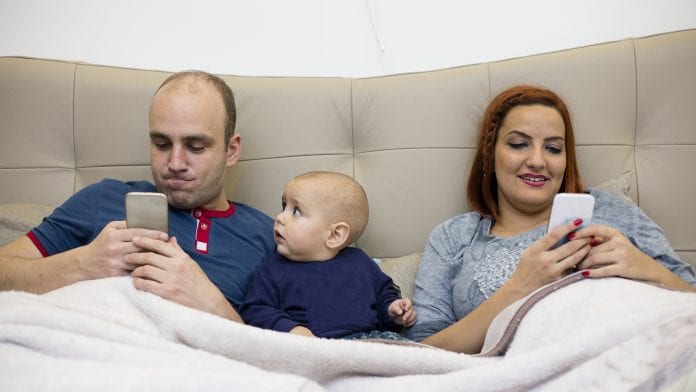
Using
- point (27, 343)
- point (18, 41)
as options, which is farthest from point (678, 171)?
point (18, 41)

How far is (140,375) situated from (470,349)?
74 centimetres

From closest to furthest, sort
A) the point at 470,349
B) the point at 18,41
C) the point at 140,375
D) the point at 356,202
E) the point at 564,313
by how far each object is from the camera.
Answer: the point at 140,375 < the point at 564,313 < the point at 470,349 < the point at 356,202 < the point at 18,41

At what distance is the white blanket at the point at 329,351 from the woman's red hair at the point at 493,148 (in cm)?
57

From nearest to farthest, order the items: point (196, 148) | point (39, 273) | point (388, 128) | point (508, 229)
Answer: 1. point (39, 273)
2. point (196, 148)
3. point (508, 229)
4. point (388, 128)

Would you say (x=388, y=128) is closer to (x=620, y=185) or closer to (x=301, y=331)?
(x=620, y=185)

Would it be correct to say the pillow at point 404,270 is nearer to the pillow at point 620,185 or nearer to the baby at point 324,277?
the baby at point 324,277

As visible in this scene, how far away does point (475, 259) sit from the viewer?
5.01ft

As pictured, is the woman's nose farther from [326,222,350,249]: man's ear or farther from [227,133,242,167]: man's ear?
[227,133,242,167]: man's ear

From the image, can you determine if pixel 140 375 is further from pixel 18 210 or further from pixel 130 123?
pixel 130 123

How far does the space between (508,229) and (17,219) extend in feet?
4.05

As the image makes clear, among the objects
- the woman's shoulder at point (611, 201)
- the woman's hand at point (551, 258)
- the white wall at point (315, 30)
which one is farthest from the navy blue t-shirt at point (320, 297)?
the white wall at point (315, 30)

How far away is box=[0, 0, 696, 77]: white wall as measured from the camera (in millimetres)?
2035

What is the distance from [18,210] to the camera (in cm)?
153

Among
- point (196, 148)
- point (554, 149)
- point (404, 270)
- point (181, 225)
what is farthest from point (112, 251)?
point (554, 149)
